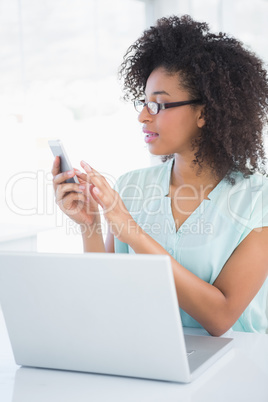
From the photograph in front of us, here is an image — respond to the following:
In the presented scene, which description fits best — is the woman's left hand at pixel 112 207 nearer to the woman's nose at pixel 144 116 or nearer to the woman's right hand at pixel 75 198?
the woman's right hand at pixel 75 198

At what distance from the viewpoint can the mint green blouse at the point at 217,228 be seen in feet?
5.65

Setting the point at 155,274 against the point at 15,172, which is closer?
the point at 155,274

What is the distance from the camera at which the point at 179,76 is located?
6.01 feet

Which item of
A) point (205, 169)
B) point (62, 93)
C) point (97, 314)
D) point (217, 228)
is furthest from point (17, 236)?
point (97, 314)

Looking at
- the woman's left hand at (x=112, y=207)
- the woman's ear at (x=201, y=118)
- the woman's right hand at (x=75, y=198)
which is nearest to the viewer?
the woman's left hand at (x=112, y=207)

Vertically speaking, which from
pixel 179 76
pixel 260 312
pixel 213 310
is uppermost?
pixel 179 76

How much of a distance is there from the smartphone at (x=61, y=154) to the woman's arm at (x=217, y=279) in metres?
0.08

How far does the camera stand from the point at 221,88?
70.7 inches

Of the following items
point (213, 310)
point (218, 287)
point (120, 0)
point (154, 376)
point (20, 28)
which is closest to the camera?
point (154, 376)

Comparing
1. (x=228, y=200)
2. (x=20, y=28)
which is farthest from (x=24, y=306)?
(x=20, y=28)

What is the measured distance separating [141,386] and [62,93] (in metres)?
3.98

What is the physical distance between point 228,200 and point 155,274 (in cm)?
90

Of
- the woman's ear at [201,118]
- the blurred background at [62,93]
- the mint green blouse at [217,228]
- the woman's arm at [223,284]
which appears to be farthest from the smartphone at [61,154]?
the blurred background at [62,93]

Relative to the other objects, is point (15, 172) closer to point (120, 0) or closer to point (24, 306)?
point (120, 0)
